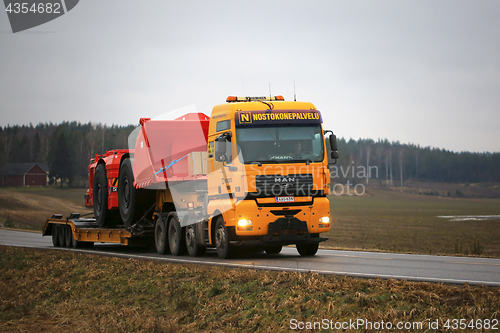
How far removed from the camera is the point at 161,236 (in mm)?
17438

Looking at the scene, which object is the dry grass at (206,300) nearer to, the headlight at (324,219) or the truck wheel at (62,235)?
the headlight at (324,219)

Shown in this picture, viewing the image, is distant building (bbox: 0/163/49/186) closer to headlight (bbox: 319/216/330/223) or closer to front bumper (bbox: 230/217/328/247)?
front bumper (bbox: 230/217/328/247)

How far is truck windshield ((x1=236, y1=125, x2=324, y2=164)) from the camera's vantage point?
13.8 m

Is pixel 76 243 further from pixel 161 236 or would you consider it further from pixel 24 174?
pixel 24 174

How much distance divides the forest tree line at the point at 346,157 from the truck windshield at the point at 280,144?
9773 cm

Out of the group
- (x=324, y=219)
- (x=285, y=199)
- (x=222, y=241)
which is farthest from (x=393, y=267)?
(x=222, y=241)

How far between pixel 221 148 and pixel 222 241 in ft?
8.22

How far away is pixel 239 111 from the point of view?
14266mm

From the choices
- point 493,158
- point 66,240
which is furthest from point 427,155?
point 66,240

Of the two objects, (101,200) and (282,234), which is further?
(101,200)

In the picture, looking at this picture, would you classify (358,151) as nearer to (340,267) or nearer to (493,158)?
(493,158)

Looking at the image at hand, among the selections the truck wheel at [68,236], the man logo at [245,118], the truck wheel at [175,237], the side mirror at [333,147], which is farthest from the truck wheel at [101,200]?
the side mirror at [333,147]

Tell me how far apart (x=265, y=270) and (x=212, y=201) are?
371cm

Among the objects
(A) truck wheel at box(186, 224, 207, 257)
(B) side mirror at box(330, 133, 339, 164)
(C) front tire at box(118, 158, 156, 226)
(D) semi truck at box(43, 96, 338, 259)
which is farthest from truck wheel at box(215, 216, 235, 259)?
(C) front tire at box(118, 158, 156, 226)
